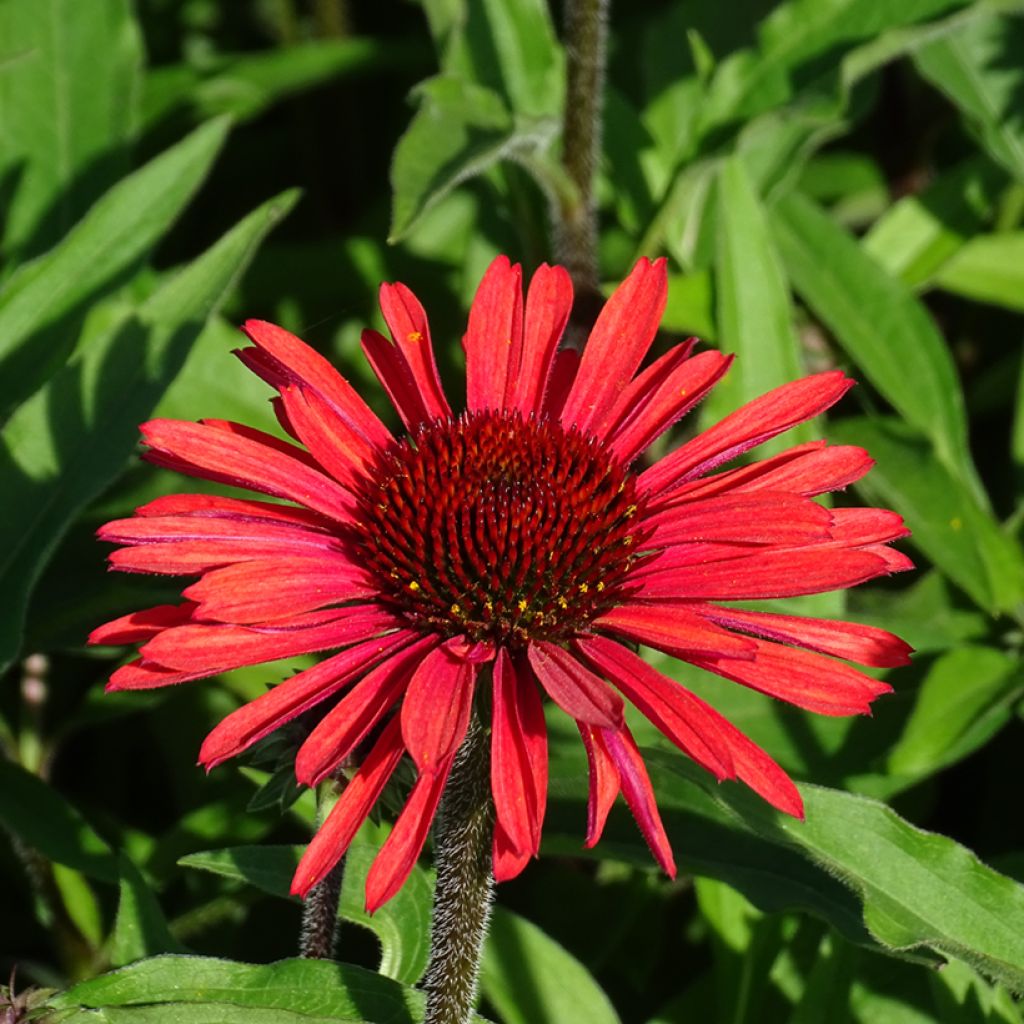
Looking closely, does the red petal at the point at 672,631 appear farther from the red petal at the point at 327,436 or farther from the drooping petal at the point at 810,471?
the red petal at the point at 327,436

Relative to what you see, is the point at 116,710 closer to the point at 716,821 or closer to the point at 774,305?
the point at 716,821

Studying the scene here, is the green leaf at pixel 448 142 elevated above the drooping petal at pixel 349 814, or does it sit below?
above

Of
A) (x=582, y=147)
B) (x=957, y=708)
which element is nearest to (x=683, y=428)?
(x=582, y=147)

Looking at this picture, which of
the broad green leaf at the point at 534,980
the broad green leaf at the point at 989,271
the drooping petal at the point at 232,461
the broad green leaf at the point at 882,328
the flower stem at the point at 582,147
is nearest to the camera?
the drooping petal at the point at 232,461

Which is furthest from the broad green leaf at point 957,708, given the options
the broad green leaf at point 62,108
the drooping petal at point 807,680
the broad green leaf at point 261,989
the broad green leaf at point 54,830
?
the broad green leaf at point 62,108

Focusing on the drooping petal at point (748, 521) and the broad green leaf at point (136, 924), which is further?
the broad green leaf at point (136, 924)

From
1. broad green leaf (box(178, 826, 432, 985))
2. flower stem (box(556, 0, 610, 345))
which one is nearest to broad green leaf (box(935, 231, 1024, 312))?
flower stem (box(556, 0, 610, 345))

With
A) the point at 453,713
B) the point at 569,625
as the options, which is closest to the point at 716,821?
the point at 569,625

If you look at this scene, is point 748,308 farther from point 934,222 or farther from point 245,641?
point 245,641
